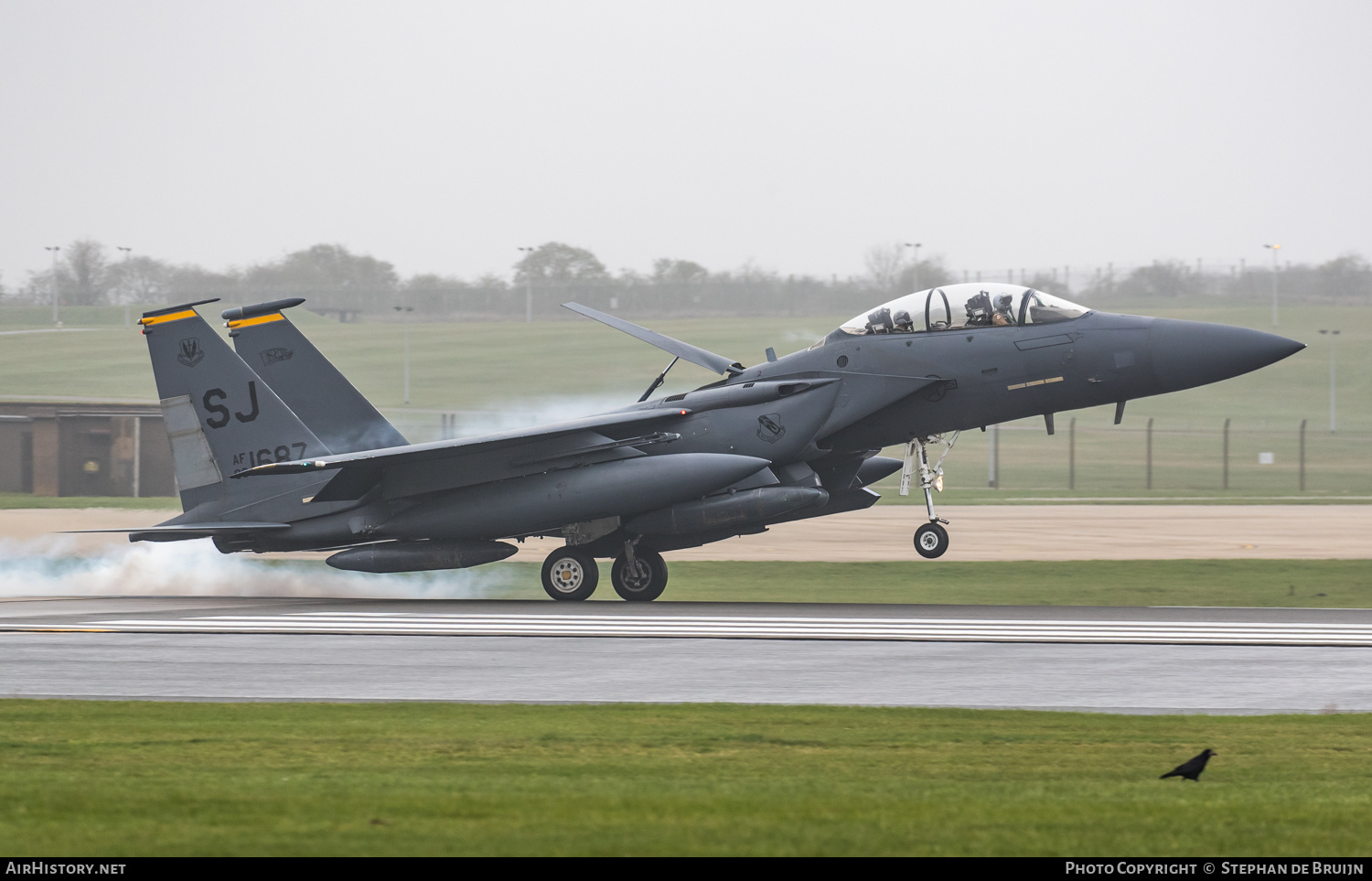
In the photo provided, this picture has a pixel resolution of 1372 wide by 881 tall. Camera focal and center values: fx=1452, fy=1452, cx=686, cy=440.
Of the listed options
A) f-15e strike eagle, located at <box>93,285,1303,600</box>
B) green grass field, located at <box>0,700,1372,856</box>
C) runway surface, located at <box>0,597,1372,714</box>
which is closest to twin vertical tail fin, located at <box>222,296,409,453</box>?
f-15e strike eagle, located at <box>93,285,1303,600</box>

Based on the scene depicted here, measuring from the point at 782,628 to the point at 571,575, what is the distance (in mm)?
5208

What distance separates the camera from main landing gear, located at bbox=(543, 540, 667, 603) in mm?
20688

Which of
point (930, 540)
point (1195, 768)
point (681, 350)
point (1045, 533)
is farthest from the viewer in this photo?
point (1045, 533)

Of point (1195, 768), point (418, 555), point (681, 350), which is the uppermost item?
point (681, 350)

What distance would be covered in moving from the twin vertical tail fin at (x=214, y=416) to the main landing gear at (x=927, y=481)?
853 centimetres

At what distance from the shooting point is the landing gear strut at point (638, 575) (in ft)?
67.9

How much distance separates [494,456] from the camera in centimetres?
2017

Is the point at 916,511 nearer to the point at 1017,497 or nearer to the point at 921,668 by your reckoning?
the point at 1017,497

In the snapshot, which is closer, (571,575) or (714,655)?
(714,655)

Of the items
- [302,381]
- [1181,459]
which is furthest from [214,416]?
[1181,459]

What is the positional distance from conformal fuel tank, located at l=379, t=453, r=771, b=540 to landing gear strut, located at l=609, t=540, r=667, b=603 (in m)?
1.18

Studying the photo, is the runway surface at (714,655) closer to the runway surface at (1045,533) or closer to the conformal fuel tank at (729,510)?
the conformal fuel tank at (729,510)

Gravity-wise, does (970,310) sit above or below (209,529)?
above

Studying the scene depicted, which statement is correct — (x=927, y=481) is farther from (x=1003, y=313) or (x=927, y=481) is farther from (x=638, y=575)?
(x=638, y=575)
